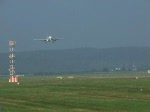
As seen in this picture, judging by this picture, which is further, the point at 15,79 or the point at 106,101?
the point at 15,79

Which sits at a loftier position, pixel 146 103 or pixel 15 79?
pixel 15 79

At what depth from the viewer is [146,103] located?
168 feet

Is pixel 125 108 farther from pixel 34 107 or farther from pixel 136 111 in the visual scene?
pixel 34 107

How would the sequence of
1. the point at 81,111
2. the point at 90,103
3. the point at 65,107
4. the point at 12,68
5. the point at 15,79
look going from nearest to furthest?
the point at 81,111 < the point at 65,107 < the point at 90,103 < the point at 15,79 < the point at 12,68

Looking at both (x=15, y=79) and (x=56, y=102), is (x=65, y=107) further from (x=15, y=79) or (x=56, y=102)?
(x=15, y=79)

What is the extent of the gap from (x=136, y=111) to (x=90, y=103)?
8674mm

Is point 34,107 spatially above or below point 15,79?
below

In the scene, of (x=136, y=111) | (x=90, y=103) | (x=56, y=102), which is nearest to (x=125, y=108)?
(x=136, y=111)

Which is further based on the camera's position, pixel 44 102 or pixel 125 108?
pixel 44 102

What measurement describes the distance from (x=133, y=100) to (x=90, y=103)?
5173 millimetres

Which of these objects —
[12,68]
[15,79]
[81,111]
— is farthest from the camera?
[12,68]

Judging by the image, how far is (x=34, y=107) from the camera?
4866cm

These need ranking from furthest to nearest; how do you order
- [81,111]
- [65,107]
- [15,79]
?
1. [15,79]
2. [65,107]
3. [81,111]

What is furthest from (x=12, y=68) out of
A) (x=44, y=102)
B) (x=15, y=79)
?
(x=44, y=102)
